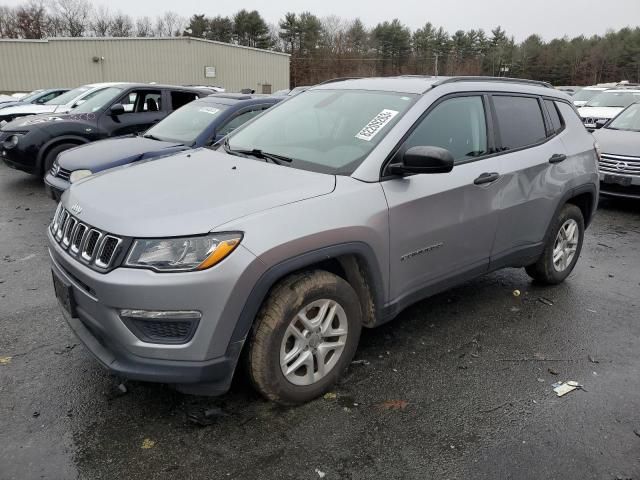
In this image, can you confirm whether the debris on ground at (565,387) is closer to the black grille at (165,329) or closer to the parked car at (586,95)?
the black grille at (165,329)

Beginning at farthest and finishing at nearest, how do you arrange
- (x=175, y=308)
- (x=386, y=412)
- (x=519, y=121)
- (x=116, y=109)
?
(x=116, y=109)
(x=519, y=121)
(x=386, y=412)
(x=175, y=308)

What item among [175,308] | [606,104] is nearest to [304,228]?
[175,308]

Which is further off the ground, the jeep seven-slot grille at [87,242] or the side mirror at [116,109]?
the side mirror at [116,109]

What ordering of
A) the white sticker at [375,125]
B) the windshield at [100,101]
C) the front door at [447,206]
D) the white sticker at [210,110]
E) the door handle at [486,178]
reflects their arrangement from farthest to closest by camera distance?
the windshield at [100,101] → the white sticker at [210,110] → the door handle at [486,178] → the white sticker at [375,125] → the front door at [447,206]

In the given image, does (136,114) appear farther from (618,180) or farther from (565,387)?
(565,387)

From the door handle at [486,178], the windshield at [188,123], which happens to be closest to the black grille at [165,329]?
the door handle at [486,178]

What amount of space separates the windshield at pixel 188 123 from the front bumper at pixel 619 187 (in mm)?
5817

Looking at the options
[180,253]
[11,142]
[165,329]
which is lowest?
[165,329]

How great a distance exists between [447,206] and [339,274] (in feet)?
2.82

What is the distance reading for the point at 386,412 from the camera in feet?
9.70

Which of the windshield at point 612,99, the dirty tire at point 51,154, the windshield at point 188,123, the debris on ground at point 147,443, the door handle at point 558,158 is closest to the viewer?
the debris on ground at point 147,443

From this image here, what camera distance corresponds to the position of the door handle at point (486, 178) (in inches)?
141

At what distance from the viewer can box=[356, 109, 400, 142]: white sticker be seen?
131 inches

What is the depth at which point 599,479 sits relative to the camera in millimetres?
2488
